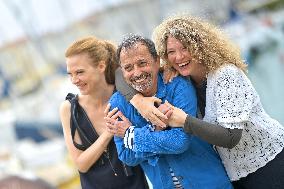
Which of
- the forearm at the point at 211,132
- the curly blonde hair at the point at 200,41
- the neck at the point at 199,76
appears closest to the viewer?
the forearm at the point at 211,132

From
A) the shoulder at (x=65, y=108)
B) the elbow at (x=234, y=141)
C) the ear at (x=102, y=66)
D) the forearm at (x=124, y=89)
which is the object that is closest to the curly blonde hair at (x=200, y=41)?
the forearm at (x=124, y=89)

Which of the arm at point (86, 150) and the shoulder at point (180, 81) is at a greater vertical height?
the shoulder at point (180, 81)

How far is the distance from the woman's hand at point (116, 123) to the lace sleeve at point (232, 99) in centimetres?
51

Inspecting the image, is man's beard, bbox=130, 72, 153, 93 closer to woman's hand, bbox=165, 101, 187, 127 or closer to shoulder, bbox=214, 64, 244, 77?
woman's hand, bbox=165, 101, 187, 127

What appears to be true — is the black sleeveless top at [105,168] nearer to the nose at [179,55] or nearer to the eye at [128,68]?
the eye at [128,68]

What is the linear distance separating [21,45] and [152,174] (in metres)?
59.3

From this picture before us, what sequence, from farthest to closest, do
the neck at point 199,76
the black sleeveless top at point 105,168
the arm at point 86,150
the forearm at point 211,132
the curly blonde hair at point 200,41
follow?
the black sleeveless top at point 105,168
the arm at point 86,150
the neck at point 199,76
the curly blonde hair at point 200,41
the forearm at point 211,132

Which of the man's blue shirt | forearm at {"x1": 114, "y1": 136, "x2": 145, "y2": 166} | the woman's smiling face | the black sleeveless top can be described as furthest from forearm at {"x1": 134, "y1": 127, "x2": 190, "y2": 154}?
the black sleeveless top

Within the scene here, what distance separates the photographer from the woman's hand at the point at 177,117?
241cm

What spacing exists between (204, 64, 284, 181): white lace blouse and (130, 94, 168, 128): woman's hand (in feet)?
0.90

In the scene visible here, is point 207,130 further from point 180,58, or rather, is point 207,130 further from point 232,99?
point 180,58

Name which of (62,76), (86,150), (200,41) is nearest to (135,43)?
(200,41)

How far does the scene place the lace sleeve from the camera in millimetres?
2422

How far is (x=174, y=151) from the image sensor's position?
2.45 meters
